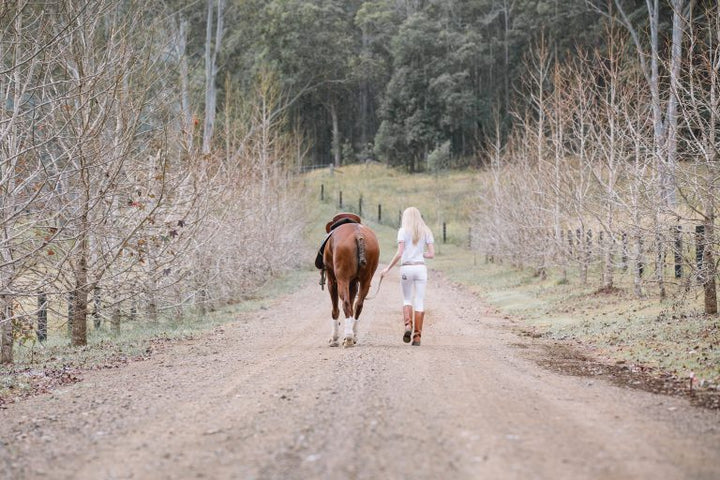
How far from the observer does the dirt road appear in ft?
15.6

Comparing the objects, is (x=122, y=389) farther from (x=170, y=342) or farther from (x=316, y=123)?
(x=316, y=123)

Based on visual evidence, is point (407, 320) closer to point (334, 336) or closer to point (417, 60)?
point (334, 336)

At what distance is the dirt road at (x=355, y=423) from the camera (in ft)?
15.6

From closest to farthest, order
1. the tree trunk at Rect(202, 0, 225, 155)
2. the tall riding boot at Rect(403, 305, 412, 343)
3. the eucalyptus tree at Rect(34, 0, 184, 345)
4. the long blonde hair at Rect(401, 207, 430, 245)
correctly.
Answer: the eucalyptus tree at Rect(34, 0, 184, 345) < the long blonde hair at Rect(401, 207, 430, 245) < the tall riding boot at Rect(403, 305, 412, 343) < the tree trunk at Rect(202, 0, 225, 155)

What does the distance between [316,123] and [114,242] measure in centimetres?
7163

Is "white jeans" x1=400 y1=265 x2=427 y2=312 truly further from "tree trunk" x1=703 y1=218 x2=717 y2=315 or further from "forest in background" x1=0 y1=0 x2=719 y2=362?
"tree trunk" x1=703 y1=218 x2=717 y2=315

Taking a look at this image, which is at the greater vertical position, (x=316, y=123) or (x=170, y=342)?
(x=316, y=123)

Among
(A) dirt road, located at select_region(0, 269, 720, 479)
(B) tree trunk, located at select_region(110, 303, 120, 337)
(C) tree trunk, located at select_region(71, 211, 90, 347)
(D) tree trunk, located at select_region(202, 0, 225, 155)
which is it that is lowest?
(B) tree trunk, located at select_region(110, 303, 120, 337)

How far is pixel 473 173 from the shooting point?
66.6 metres

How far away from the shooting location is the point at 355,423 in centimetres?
587

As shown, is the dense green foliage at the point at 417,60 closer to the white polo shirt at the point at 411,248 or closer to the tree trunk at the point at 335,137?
the tree trunk at the point at 335,137

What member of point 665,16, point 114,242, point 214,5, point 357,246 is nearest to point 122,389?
point 357,246

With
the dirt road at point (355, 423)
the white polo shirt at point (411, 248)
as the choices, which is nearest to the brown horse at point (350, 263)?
the white polo shirt at point (411, 248)

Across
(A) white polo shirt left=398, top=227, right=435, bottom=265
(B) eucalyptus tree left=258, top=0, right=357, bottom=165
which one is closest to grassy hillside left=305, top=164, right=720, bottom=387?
(A) white polo shirt left=398, top=227, right=435, bottom=265
